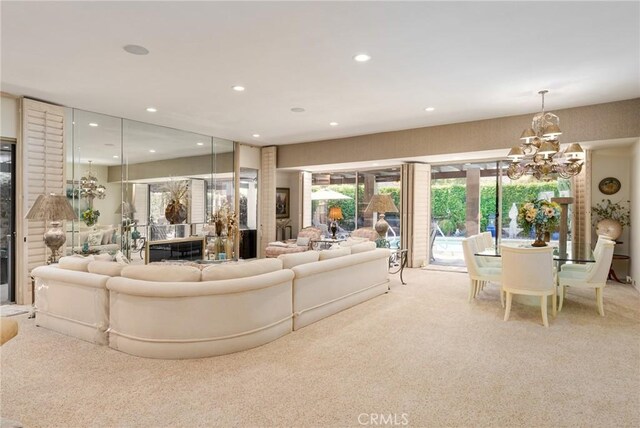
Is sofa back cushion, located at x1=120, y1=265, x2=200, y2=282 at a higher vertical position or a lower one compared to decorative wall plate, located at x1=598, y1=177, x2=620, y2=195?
lower

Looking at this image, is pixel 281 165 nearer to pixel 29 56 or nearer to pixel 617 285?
pixel 29 56

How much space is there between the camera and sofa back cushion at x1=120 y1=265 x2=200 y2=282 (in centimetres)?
340

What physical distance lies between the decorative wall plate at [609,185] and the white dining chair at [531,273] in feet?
11.9

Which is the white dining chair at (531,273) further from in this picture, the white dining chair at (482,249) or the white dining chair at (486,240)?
the white dining chair at (486,240)

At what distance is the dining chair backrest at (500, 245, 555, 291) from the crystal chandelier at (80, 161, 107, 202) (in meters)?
6.23

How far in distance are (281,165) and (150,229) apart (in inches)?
143

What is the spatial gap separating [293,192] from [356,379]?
26.1ft

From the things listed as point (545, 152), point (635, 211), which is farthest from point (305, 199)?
point (635, 211)

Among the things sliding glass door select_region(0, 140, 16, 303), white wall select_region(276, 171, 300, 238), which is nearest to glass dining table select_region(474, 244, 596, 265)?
white wall select_region(276, 171, 300, 238)

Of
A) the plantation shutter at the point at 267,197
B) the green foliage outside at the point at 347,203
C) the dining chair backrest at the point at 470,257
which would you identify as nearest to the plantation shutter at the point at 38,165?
the plantation shutter at the point at 267,197

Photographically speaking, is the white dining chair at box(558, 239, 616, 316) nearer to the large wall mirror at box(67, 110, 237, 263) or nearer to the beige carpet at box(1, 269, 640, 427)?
the beige carpet at box(1, 269, 640, 427)

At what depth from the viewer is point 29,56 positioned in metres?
3.92

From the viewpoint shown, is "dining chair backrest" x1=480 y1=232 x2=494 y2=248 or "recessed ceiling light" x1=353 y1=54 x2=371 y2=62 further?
"dining chair backrest" x1=480 y1=232 x2=494 y2=248

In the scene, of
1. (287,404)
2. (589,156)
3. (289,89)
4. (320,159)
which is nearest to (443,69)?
(289,89)
